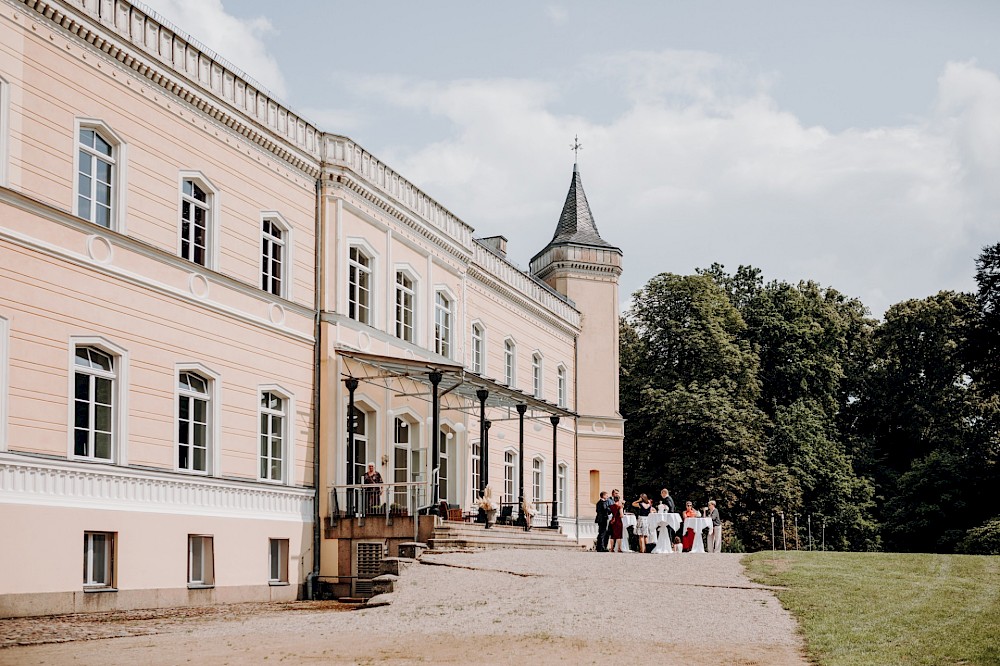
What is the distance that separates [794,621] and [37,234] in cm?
1094

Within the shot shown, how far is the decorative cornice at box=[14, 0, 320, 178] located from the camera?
694 inches

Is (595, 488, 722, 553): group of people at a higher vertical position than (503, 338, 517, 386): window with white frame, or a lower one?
lower

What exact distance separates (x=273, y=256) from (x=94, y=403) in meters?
6.02

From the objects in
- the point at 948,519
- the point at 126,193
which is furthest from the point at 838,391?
the point at 126,193

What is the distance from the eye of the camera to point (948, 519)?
164ft

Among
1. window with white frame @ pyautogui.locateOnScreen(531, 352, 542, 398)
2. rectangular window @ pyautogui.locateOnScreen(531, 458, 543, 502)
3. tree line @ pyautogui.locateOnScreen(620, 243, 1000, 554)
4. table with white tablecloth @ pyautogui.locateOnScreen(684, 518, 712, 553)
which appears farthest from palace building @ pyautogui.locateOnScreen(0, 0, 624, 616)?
tree line @ pyautogui.locateOnScreen(620, 243, 1000, 554)

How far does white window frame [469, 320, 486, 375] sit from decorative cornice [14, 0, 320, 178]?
9.55 metres

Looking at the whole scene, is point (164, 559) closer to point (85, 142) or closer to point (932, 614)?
point (85, 142)

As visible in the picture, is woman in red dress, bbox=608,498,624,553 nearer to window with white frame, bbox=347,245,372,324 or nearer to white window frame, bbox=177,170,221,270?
window with white frame, bbox=347,245,372,324

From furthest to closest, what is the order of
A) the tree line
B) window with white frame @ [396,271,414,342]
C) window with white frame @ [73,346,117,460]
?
the tree line
window with white frame @ [396,271,414,342]
window with white frame @ [73,346,117,460]

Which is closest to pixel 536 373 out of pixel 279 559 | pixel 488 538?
pixel 488 538

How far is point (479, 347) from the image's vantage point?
3272cm

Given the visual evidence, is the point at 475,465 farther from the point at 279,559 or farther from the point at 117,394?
the point at 117,394

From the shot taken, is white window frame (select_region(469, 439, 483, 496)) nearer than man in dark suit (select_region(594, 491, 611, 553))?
No
